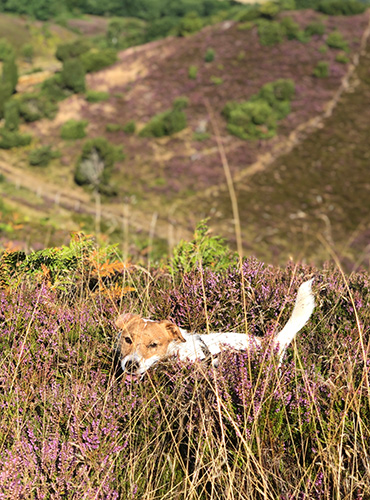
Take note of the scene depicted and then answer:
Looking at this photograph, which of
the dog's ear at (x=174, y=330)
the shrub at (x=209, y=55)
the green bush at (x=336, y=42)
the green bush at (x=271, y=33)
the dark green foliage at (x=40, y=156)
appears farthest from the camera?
the green bush at (x=271, y=33)

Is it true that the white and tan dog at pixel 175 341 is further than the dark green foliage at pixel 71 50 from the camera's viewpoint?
No

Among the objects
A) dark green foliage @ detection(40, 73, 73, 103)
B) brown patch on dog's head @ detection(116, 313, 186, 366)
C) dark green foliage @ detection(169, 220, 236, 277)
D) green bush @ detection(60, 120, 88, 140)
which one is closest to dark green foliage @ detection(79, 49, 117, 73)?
dark green foliage @ detection(40, 73, 73, 103)

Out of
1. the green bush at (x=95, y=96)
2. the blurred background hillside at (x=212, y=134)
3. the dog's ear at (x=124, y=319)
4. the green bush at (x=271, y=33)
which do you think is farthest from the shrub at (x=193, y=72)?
the dog's ear at (x=124, y=319)

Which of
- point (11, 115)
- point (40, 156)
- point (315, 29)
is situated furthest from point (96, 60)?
point (315, 29)

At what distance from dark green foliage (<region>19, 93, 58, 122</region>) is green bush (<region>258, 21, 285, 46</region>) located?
19296mm

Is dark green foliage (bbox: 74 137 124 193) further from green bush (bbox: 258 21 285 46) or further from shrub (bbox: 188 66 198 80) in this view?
green bush (bbox: 258 21 285 46)

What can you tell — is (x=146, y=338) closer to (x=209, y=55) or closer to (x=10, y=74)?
(x=209, y=55)

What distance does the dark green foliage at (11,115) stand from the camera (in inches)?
1268

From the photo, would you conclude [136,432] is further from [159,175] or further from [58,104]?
[58,104]

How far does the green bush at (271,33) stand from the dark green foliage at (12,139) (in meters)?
22.4

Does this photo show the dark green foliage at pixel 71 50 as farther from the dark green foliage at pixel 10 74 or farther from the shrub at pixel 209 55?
the shrub at pixel 209 55

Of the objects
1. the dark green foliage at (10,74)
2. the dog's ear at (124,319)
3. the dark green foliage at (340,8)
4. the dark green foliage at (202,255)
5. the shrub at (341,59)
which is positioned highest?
the dog's ear at (124,319)

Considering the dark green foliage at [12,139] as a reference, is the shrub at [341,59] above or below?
above

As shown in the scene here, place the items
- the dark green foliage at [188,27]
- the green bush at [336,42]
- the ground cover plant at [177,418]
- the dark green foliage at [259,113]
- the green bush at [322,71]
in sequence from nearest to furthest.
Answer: the ground cover plant at [177,418] < the dark green foliage at [259,113] < the green bush at [322,71] < the green bush at [336,42] < the dark green foliage at [188,27]
